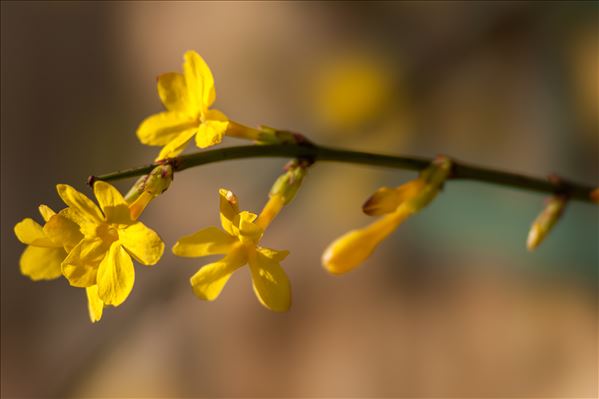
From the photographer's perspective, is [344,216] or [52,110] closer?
[344,216]

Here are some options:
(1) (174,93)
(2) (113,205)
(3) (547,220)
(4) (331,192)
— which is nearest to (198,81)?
(1) (174,93)

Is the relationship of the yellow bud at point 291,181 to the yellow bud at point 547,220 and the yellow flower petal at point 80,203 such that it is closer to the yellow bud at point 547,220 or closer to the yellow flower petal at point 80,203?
the yellow flower petal at point 80,203

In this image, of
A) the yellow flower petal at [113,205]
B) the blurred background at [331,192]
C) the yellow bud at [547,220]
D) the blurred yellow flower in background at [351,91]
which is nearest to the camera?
the yellow flower petal at [113,205]

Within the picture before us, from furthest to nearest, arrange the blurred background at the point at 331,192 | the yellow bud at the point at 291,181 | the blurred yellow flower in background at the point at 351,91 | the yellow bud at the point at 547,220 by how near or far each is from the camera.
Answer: the blurred yellow flower in background at the point at 351,91, the blurred background at the point at 331,192, the yellow bud at the point at 547,220, the yellow bud at the point at 291,181

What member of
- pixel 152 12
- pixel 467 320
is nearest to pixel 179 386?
pixel 467 320

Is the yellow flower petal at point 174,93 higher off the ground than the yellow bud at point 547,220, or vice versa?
the yellow flower petal at point 174,93

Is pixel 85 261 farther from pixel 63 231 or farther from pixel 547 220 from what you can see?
pixel 547 220

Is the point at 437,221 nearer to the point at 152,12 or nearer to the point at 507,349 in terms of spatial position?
the point at 507,349

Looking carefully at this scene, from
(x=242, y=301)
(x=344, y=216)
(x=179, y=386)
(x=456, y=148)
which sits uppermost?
(x=456, y=148)

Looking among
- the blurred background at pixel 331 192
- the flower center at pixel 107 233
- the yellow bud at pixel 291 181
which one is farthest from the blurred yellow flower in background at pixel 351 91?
the flower center at pixel 107 233
